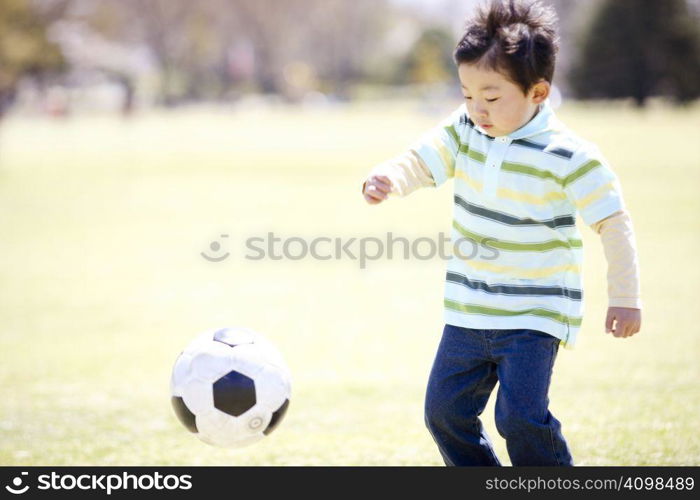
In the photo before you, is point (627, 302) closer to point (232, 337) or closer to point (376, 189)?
point (376, 189)

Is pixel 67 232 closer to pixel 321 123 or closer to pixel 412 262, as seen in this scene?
pixel 412 262

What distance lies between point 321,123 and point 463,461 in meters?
39.3

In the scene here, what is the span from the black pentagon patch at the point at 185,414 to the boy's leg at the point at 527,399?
1162mm

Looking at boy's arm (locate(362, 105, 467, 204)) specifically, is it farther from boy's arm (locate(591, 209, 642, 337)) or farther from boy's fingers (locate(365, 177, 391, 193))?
boy's arm (locate(591, 209, 642, 337))

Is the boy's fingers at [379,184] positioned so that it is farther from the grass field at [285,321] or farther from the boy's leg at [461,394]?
the grass field at [285,321]

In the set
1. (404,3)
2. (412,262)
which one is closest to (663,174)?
(412,262)

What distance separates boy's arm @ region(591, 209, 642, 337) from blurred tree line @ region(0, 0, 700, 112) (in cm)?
3889

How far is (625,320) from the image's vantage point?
2945 millimetres

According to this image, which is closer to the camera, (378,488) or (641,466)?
(378,488)

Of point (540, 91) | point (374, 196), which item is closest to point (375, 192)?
point (374, 196)

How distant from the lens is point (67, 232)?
42.4 feet

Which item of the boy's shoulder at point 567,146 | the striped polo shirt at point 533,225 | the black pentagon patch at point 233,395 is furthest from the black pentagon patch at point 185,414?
the boy's shoulder at point 567,146

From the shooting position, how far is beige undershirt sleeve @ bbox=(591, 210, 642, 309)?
2.96m

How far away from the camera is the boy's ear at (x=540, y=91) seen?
3.08 metres
